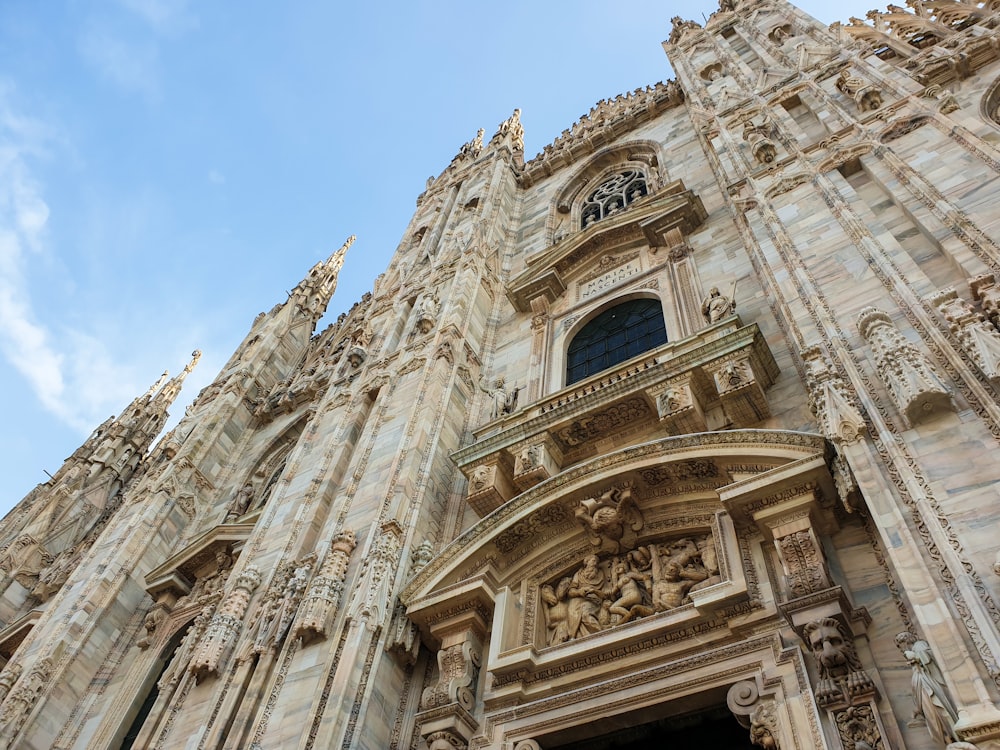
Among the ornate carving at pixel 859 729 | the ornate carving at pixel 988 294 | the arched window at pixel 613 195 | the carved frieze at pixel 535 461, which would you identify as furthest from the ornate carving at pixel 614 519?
the arched window at pixel 613 195

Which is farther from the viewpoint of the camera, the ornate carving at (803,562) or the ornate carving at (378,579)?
the ornate carving at (378,579)

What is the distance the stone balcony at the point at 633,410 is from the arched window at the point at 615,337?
183 cm

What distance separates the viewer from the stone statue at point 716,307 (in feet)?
35.7

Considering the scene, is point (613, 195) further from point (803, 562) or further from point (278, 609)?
point (803, 562)

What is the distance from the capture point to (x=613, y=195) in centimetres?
1917

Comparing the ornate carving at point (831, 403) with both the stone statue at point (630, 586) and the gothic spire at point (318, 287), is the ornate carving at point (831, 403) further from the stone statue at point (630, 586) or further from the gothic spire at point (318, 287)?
the gothic spire at point (318, 287)

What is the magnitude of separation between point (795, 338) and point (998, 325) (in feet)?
6.69

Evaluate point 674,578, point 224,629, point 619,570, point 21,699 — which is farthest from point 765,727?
point 21,699

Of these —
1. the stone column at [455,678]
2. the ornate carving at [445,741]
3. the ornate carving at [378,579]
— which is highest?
the ornate carving at [378,579]

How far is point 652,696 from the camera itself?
7.20 m

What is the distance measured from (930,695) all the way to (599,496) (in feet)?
13.7

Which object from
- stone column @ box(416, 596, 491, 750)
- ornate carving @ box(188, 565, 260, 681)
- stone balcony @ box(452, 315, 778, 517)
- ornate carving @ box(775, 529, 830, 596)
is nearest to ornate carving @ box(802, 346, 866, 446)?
ornate carving @ box(775, 529, 830, 596)

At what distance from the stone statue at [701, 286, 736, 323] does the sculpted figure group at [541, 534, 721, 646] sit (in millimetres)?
3555

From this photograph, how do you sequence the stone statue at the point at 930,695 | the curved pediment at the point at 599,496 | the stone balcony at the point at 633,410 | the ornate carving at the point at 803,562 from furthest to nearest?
the stone balcony at the point at 633,410 → the curved pediment at the point at 599,496 → the ornate carving at the point at 803,562 → the stone statue at the point at 930,695
